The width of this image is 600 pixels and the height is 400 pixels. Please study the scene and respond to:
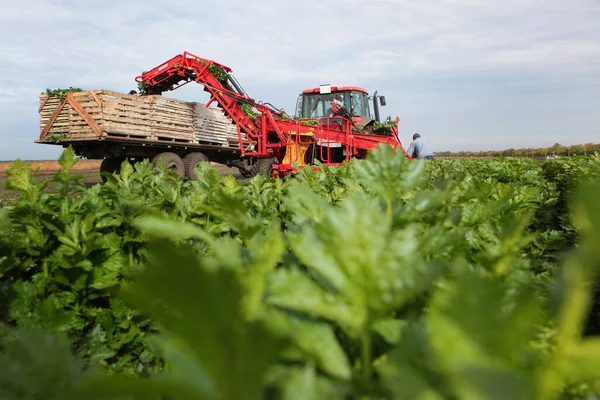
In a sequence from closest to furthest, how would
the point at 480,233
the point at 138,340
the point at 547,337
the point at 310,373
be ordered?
1. the point at 310,373
2. the point at 547,337
3. the point at 480,233
4. the point at 138,340

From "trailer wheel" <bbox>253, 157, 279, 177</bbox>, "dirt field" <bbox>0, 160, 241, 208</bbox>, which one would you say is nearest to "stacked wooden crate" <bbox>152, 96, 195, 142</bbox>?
"dirt field" <bbox>0, 160, 241, 208</bbox>

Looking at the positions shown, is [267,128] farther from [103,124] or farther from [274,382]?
[274,382]

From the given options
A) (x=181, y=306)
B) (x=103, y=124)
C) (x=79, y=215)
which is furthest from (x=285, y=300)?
(x=103, y=124)

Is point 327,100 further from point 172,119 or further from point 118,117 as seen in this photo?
point 118,117

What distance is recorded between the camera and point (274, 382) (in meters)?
0.54

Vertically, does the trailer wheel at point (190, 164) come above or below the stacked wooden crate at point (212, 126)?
below

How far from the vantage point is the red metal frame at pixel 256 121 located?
13.3 meters

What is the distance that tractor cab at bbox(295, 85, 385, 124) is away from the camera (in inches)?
607

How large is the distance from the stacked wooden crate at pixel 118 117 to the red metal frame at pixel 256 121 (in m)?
1.41

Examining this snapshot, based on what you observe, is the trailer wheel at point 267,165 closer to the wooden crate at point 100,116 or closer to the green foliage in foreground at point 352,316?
the wooden crate at point 100,116

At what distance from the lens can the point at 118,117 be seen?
458 inches

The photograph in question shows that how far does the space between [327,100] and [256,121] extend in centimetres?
283

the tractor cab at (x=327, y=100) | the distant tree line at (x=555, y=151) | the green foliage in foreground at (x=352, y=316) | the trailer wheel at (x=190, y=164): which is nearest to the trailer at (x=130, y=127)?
the trailer wheel at (x=190, y=164)

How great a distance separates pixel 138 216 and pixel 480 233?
2127 millimetres
